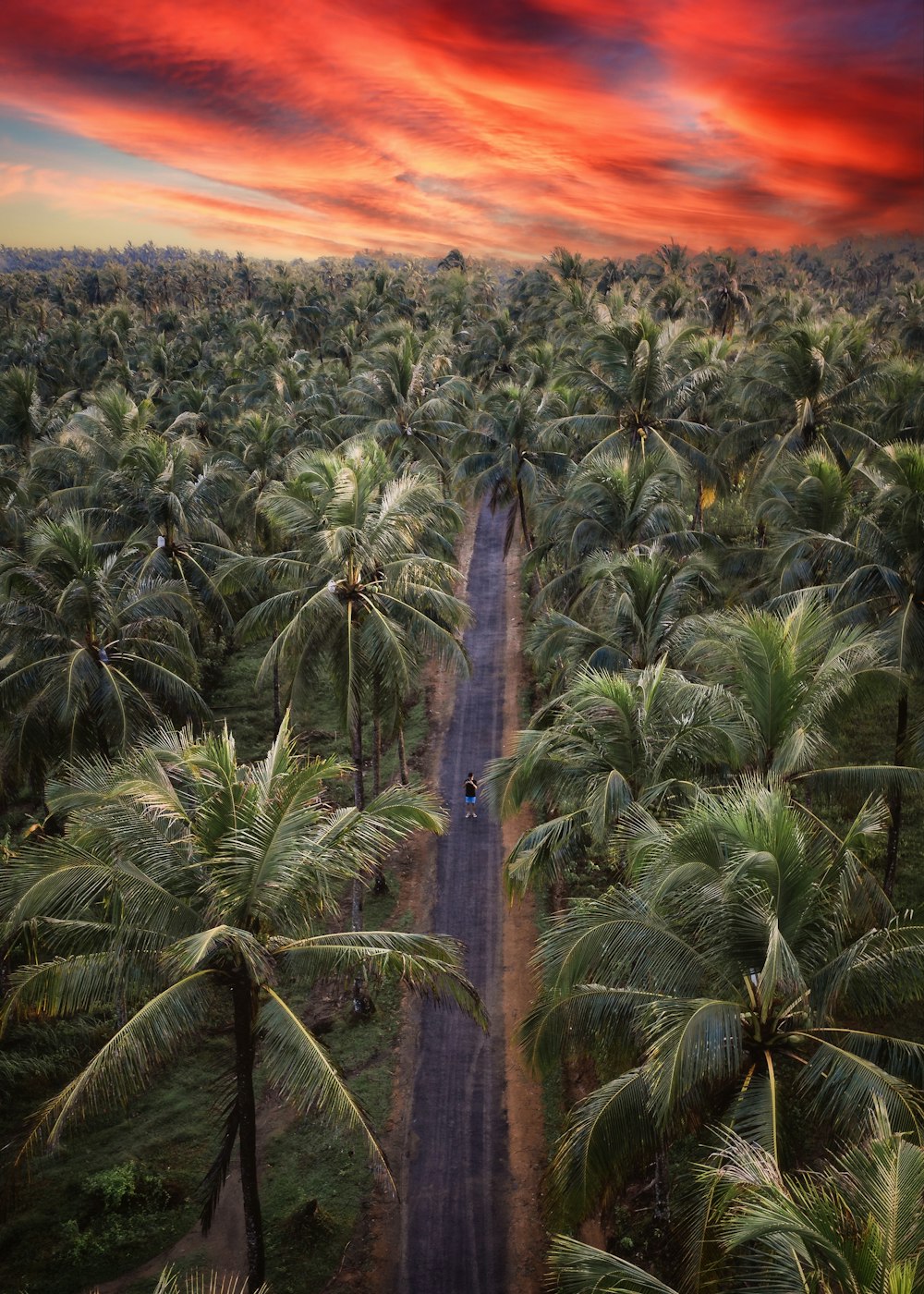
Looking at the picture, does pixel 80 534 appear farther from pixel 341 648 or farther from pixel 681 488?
pixel 681 488

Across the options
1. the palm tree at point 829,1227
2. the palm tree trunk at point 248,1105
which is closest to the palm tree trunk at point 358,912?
the palm tree trunk at point 248,1105

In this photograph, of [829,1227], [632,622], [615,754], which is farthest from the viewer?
[632,622]

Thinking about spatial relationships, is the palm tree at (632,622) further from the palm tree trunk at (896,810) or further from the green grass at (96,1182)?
the green grass at (96,1182)

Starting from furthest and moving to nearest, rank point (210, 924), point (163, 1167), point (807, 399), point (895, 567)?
point (807, 399)
point (895, 567)
point (163, 1167)
point (210, 924)

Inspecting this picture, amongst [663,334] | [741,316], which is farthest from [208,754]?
[741,316]

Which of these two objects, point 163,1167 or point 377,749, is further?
point 377,749

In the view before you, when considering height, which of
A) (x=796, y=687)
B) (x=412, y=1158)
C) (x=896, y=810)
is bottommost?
(x=412, y=1158)

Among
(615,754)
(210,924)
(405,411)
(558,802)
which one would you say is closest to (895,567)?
(615,754)

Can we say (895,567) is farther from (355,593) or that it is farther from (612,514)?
(355,593)
